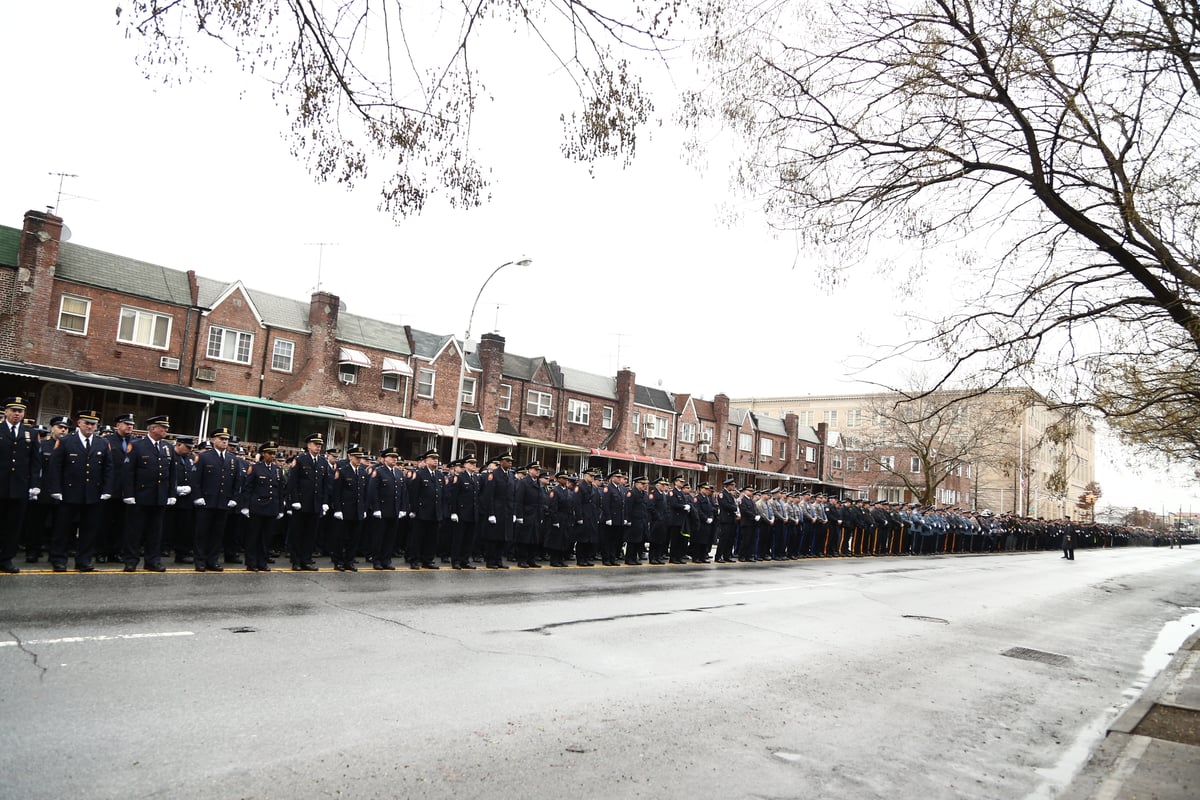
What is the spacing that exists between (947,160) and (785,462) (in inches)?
2456

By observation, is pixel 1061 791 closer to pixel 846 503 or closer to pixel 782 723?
pixel 782 723

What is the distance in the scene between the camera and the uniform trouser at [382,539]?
14.1 m

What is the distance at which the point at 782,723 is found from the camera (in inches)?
243

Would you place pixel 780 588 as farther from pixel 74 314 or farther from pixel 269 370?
pixel 74 314

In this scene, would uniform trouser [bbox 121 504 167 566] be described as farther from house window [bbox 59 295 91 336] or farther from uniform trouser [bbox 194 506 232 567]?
house window [bbox 59 295 91 336]

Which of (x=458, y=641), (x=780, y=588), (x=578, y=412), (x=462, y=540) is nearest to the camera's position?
(x=458, y=641)

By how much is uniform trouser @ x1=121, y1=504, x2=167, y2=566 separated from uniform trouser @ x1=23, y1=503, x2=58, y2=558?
926 millimetres

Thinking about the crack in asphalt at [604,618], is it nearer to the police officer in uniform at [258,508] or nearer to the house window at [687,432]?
the police officer in uniform at [258,508]

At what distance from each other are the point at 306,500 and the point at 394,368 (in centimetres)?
2709

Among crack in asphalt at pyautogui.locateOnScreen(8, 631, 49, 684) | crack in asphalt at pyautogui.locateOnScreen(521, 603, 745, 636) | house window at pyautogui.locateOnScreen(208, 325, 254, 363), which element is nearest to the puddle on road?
crack in asphalt at pyautogui.locateOnScreen(521, 603, 745, 636)

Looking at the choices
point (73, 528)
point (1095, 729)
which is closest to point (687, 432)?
point (73, 528)

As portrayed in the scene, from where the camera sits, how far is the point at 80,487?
10.7 m

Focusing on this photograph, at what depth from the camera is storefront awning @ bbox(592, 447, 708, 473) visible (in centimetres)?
4750

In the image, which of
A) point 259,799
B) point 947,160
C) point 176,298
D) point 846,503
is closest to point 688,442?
point 846,503
